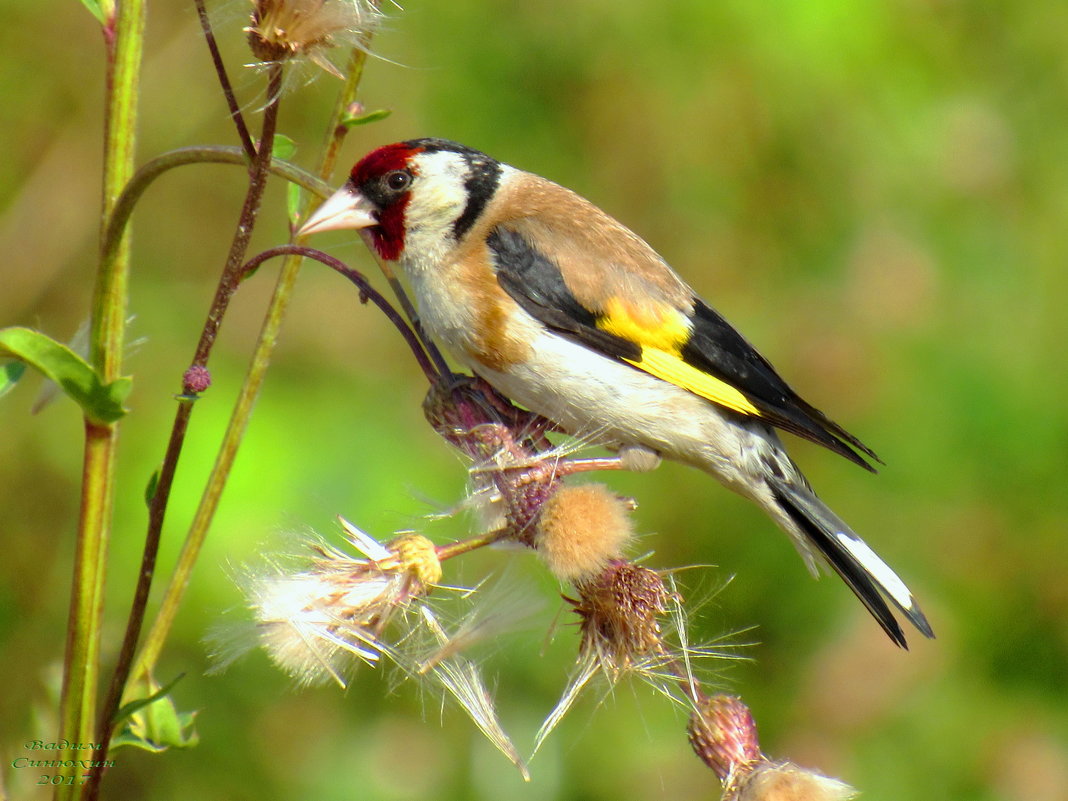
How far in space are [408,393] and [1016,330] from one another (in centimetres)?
239

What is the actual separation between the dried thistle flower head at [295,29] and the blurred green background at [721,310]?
192 centimetres

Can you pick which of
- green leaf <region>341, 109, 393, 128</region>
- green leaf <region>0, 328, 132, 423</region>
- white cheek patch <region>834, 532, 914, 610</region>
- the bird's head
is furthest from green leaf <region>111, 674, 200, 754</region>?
white cheek patch <region>834, 532, 914, 610</region>

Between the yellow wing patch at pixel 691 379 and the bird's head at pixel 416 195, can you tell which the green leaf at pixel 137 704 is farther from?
the yellow wing patch at pixel 691 379

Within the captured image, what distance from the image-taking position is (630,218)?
186 inches

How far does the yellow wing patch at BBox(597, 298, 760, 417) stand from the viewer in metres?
2.81

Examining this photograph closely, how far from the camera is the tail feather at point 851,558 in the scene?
103 inches

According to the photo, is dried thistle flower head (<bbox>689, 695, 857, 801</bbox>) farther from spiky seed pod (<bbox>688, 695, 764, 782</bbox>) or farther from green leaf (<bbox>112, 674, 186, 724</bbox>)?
green leaf (<bbox>112, 674, 186, 724</bbox>)

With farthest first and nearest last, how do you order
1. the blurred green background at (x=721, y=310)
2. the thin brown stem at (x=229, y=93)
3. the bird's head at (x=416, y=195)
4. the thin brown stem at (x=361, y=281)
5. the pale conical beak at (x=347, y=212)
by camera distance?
the blurred green background at (x=721, y=310), the bird's head at (x=416, y=195), the pale conical beak at (x=347, y=212), the thin brown stem at (x=361, y=281), the thin brown stem at (x=229, y=93)

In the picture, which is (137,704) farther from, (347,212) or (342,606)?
(347,212)

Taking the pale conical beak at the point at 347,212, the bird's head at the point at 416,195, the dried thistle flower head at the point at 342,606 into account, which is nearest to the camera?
the dried thistle flower head at the point at 342,606

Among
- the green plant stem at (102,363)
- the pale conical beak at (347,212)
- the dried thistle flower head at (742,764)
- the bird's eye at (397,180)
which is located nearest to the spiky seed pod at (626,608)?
the dried thistle flower head at (742,764)

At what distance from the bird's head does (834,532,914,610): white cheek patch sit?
4.10 feet

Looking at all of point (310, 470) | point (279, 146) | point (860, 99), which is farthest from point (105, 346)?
point (860, 99)

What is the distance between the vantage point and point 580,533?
1.73 meters
